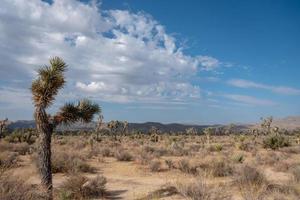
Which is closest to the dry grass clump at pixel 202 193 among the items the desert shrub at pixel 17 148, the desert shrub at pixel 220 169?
the desert shrub at pixel 220 169

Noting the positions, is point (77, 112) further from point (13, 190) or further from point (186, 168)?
point (186, 168)

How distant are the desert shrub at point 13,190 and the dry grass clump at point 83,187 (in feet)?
13.2

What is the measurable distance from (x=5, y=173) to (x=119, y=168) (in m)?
13.6

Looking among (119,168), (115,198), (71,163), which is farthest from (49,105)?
(119,168)

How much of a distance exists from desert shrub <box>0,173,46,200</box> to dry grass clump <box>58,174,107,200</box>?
13.2 feet

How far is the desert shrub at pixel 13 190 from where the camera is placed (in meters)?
7.16

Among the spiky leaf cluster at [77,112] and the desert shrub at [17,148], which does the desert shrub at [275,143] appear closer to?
the desert shrub at [17,148]

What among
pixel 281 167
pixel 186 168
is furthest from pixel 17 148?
pixel 281 167

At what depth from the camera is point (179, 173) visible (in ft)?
61.7

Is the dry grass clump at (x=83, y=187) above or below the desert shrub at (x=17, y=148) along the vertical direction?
below

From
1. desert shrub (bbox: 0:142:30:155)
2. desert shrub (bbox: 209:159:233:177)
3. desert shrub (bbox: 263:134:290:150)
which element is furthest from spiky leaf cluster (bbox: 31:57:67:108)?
desert shrub (bbox: 263:134:290:150)

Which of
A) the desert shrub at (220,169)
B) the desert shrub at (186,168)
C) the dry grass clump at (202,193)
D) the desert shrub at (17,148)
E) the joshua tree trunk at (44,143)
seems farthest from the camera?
the desert shrub at (17,148)

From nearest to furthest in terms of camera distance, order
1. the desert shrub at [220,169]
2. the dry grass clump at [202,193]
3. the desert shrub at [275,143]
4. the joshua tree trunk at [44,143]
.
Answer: the dry grass clump at [202,193] < the joshua tree trunk at [44,143] < the desert shrub at [220,169] < the desert shrub at [275,143]

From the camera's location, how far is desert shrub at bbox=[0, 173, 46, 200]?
7159mm
